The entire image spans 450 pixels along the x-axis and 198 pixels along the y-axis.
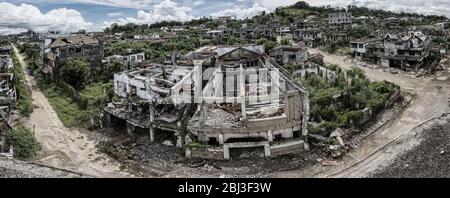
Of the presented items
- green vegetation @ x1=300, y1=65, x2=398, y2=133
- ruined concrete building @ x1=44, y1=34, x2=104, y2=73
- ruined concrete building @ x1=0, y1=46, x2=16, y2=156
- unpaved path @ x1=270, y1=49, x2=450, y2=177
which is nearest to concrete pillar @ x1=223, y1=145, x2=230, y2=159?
unpaved path @ x1=270, y1=49, x2=450, y2=177

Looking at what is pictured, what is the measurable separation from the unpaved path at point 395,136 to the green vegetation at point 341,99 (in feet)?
6.88

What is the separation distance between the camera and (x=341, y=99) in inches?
1399

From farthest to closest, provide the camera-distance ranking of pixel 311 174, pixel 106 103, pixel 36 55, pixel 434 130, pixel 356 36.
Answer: pixel 356 36 < pixel 36 55 < pixel 106 103 < pixel 434 130 < pixel 311 174

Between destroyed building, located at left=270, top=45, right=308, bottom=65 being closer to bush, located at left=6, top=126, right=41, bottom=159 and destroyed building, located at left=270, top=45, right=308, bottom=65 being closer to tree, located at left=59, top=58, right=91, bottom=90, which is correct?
tree, located at left=59, top=58, right=91, bottom=90

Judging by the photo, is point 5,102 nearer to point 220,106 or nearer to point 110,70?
point 110,70

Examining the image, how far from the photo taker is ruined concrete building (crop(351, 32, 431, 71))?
52250mm

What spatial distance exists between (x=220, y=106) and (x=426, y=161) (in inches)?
565

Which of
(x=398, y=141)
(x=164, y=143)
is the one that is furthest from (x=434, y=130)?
(x=164, y=143)

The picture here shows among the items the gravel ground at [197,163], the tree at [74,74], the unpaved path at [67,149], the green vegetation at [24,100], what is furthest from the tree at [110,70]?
the gravel ground at [197,163]

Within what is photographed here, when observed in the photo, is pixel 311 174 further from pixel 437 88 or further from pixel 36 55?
pixel 36 55

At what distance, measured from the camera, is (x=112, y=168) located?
25781mm

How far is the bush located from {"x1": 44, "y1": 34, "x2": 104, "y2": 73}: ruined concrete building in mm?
28861

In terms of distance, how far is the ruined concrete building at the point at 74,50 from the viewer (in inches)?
2234
